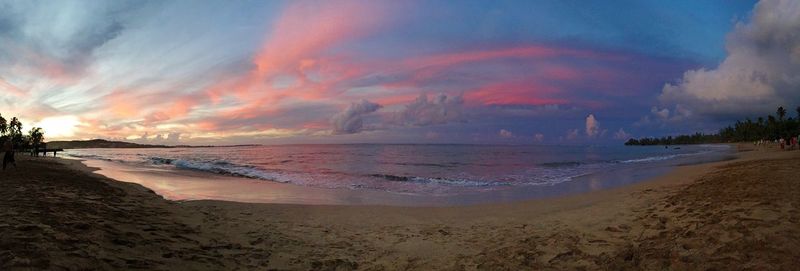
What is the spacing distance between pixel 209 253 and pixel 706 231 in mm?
9472

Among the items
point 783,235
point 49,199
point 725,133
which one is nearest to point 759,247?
point 783,235

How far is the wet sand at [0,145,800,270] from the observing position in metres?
5.88

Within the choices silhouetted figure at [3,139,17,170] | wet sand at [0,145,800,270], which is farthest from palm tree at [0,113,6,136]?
wet sand at [0,145,800,270]

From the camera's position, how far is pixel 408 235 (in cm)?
957

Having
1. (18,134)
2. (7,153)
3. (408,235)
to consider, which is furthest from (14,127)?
(408,235)

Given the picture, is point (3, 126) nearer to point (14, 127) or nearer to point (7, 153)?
point (14, 127)

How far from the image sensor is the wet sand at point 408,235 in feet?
19.3

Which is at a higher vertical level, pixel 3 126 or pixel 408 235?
pixel 3 126

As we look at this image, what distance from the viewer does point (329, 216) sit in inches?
472

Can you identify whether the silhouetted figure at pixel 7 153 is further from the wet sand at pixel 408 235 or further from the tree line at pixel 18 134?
the tree line at pixel 18 134

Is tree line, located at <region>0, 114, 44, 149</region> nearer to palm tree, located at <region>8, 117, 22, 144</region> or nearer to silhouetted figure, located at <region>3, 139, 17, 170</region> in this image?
palm tree, located at <region>8, 117, 22, 144</region>

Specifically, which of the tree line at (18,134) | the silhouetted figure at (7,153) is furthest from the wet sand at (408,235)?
the tree line at (18,134)

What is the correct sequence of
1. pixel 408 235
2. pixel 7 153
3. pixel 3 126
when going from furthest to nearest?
pixel 3 126 → pixel 7 153 → pixel 408 235

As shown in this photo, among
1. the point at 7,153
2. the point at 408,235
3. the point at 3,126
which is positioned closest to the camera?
the point at 408,235
